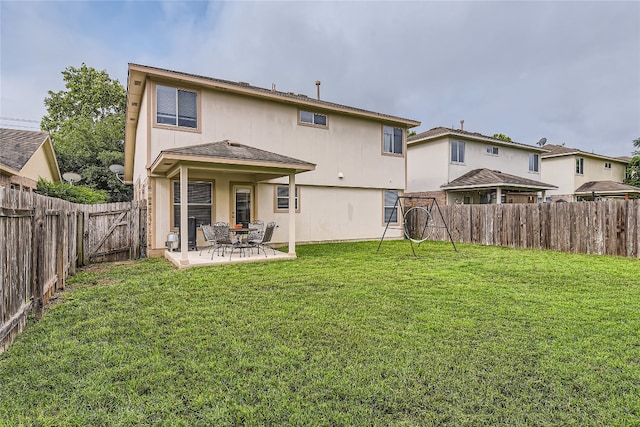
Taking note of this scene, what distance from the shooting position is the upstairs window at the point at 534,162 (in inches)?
887

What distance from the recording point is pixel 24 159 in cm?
1237

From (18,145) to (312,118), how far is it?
12.3 meters

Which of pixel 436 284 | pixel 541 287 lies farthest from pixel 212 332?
pixel 541 287

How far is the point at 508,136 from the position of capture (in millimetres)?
39844

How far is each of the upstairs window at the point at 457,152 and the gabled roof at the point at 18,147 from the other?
19.4 meters

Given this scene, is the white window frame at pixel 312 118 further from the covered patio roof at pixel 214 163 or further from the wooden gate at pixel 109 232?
the wooden gate at pixel 109 232

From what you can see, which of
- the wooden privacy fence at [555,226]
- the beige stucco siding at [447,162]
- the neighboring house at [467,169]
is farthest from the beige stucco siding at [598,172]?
the wooden privacy fence at [555,226]

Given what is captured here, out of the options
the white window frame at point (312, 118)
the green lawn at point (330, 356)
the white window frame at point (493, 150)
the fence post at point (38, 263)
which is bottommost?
the green lawn at point (330, 356)

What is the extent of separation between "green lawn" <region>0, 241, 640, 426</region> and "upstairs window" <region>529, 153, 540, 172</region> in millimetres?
19345

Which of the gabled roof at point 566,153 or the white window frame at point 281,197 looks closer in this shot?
the white window frame at point 281,197

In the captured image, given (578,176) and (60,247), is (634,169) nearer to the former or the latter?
(578,176)

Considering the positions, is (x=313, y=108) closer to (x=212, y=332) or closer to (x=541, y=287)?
(x=541, y=287)

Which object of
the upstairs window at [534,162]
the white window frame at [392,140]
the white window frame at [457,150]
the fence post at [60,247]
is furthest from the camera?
the upstairs window at [534,162]

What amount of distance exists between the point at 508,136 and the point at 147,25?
1572 inches
